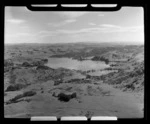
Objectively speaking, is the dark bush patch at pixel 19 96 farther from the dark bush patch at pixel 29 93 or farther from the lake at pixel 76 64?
the lake at pixel 76 64

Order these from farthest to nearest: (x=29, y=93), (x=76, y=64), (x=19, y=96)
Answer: (x=29, y=93)
(x=76, y=64)
(x=19, y=96)

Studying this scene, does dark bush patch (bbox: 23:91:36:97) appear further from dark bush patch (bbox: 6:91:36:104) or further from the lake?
the lake

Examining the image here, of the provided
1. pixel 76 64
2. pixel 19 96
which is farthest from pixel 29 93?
pixel 76 64

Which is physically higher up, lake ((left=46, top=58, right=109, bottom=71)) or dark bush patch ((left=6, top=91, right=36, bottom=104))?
lake ((left=46, top=58, right=109, bottom=71))

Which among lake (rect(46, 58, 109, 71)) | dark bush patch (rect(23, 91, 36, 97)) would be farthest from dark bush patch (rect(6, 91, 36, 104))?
lake (rect(46, 58, 109, 71))

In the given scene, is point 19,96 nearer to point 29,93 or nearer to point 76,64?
point 29,93

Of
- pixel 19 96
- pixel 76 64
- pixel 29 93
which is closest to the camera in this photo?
pixel 19 96

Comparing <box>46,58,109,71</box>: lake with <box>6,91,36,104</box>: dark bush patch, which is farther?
<box>46,58,109,71</box>: lake

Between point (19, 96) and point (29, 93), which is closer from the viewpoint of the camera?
point (19, 96)

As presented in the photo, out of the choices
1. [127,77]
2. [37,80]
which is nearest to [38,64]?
[37,80]

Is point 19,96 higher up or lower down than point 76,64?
lower down
